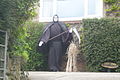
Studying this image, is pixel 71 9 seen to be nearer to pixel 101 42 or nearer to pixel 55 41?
pixel 55 41

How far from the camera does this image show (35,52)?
11.9m

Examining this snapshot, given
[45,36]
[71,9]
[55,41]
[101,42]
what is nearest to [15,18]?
[45,36]

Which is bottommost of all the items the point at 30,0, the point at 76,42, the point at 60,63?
the point at 60,63

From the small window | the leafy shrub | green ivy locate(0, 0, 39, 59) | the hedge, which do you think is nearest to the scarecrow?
the leafy shrub

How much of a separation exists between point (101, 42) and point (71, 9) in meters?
2.65

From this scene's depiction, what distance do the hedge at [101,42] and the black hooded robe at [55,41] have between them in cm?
72

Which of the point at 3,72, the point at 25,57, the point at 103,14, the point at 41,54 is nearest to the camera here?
the point at 3,72

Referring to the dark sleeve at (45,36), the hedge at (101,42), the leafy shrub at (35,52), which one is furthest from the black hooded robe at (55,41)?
the hedge at (101,42)

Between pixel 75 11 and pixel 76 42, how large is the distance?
5.57 feet

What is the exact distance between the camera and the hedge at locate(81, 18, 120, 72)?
11086 mm

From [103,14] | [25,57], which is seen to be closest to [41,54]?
[103,14]

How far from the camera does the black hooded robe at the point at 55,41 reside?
11.4 metres

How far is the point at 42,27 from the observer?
1238cm

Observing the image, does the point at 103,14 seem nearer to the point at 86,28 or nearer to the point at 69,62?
the point at 86,28
